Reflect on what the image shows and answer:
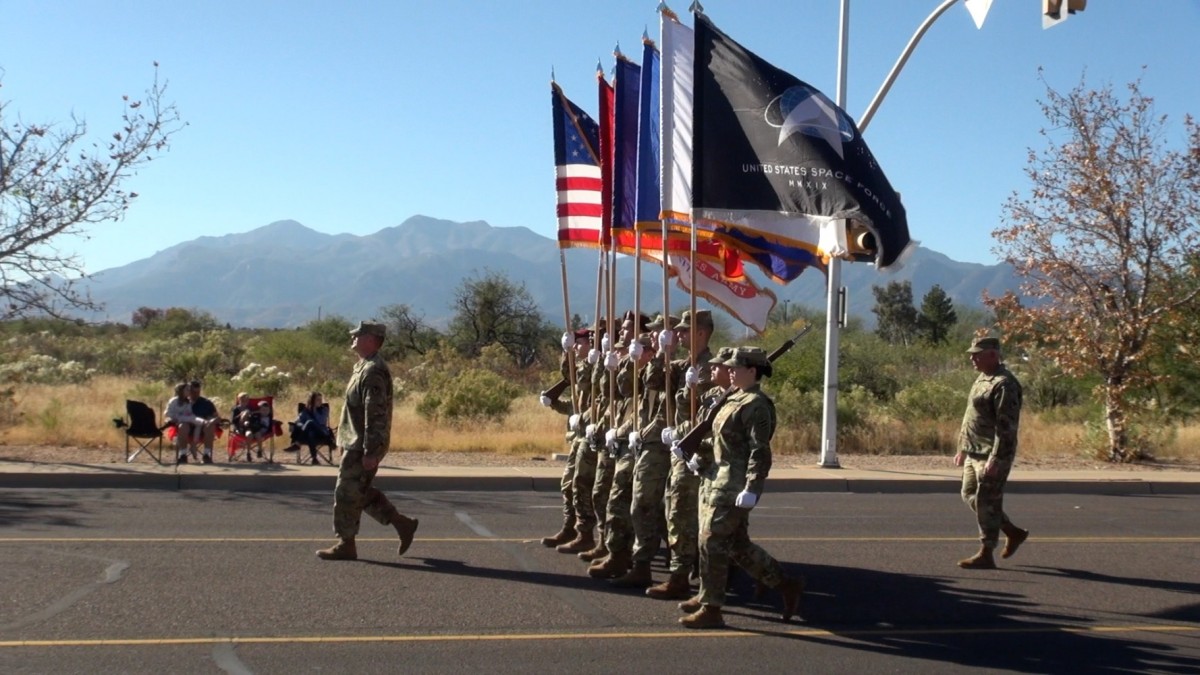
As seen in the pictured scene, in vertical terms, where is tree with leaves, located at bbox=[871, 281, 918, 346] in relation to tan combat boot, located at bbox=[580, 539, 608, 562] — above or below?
above

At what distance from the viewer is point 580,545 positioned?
1027cm

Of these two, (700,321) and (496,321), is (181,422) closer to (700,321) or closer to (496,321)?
(700,321)

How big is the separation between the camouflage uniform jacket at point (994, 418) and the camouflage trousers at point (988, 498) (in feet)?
0.36

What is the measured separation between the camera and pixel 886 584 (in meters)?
9.45

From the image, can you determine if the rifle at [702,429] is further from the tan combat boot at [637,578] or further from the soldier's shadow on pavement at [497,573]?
the soldier's shadow on pavement at [497,573]

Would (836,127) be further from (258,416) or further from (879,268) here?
(258,416)

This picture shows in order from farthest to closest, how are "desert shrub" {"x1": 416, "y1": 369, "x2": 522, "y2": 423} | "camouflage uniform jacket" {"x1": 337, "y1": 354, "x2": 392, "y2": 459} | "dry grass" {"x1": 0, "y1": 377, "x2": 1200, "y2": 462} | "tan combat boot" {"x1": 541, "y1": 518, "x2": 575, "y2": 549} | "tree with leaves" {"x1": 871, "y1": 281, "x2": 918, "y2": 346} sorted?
"tree with leaves" {"x1": 871, "y1": 281, "x2": 918, "y2": 346} → "desert shrub" {"x1": 416, "y1": 369, "x2": 522, "y2": 423} → "dry grass" {"x1": 0, "y1": 377, "x2": 1200, "y2": 462} → "tan combat boot" {"x1": 541, "y1": 518, "x2": 575, "y2": 549} → "camouflage uniform jacket" {"x1": 337, "y1": 354, "x2": 392, "y2": 459}

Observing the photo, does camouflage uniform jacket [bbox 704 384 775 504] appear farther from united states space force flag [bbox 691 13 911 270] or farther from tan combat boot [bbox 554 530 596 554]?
tan combat boot [bbox 554 530 596 554]

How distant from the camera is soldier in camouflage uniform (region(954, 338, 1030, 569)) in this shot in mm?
9852

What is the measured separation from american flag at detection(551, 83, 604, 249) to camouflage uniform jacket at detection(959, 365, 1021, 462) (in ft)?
12.1

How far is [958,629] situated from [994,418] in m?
2.49

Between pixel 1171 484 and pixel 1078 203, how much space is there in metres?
4.53

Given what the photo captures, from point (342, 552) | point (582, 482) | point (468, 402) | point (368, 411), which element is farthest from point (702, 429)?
point (468, 402)

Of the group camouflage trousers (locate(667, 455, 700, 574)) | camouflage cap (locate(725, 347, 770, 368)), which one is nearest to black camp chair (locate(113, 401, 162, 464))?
camouflage trousers (locate(667, 455, 700, 574))
